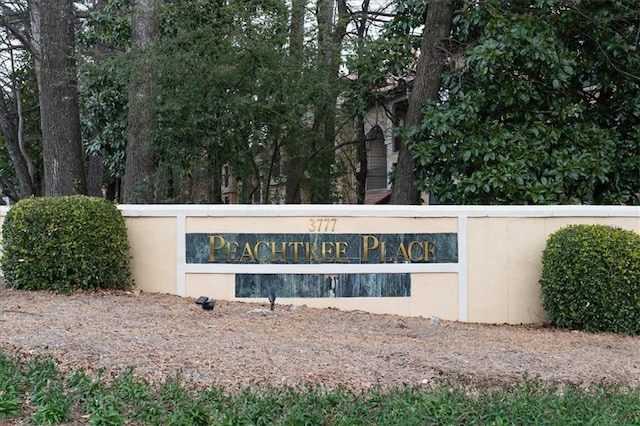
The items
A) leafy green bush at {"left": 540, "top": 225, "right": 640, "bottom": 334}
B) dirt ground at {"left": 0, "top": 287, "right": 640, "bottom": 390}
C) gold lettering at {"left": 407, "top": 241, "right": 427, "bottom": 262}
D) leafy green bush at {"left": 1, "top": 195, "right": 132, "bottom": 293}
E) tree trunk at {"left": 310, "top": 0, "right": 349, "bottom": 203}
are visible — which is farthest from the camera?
tree trunk at {"left": 310, "top": 0, "right": 349, "bottom": 203}

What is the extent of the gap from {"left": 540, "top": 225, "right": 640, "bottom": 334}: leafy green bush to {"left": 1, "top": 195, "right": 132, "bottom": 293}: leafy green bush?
18.2ft

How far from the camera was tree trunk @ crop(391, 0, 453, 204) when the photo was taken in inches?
508

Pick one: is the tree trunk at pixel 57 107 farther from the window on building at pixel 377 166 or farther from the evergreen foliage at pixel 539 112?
the window on building at pixel 377 166

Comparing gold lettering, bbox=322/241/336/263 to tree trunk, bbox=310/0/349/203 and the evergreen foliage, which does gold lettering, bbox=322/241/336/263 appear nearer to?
the evergreen foliage

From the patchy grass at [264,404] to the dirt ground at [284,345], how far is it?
0.96 feet

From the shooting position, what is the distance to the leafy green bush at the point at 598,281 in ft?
29.3

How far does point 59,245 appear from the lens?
29.7 feet

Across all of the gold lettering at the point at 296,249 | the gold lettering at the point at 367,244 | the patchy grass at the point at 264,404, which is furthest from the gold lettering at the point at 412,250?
the patchy grass at the point at 264,404

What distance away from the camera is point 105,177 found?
24109 mm

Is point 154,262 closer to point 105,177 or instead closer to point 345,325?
point 345,325

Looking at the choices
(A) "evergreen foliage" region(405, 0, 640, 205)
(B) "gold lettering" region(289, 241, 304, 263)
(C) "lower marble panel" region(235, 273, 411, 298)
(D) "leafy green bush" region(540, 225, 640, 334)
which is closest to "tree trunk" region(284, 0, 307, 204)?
(A) "evergreen foliage" region(405, 0, 640, 205)

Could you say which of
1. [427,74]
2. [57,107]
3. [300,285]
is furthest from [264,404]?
[57,107]

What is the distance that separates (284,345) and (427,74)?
7199 mm

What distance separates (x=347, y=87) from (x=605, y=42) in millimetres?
4547
